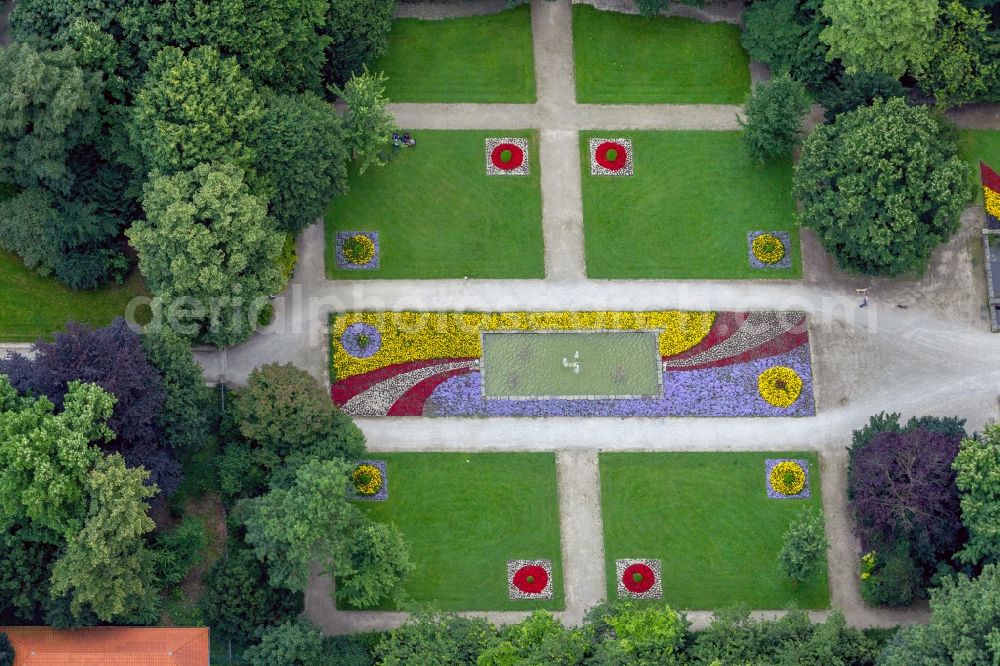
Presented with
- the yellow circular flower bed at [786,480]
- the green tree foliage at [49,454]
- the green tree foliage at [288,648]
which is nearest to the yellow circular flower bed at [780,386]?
the yellow circular flower bed at [786,480]

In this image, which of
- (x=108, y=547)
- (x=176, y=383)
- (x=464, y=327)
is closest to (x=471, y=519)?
(x=464, y=327)

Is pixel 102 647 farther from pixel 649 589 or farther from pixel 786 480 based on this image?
pixel 786 480

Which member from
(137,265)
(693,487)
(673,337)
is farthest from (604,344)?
(137,265)

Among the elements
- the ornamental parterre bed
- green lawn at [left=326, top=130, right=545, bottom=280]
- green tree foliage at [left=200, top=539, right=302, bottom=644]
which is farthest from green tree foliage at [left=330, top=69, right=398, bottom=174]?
green tree foliage at [left=200, top=539, right=302, bottom=644]

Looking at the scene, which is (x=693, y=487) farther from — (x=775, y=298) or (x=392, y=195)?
(x=392, y=195)

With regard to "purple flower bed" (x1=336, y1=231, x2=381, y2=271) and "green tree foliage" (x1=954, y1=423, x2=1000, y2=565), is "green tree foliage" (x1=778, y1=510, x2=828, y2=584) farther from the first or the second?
"purple flower bed" (x1=336, y1=231, x2=381, y2=271)
